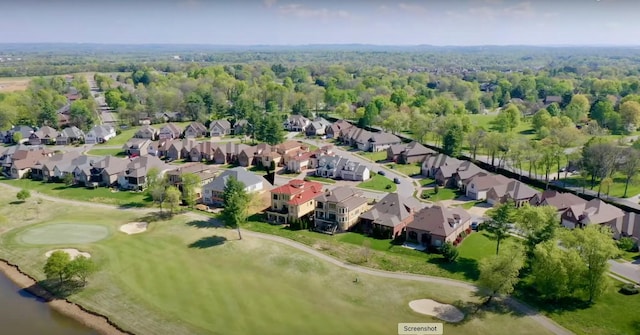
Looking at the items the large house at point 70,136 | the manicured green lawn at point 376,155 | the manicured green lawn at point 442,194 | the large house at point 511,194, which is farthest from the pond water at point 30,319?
the large house at point 70,136

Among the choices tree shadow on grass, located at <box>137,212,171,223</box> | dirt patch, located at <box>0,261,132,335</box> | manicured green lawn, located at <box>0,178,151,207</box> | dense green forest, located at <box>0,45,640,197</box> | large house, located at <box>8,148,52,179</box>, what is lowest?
dirt patch, located at <box>0,261,132,335</box>

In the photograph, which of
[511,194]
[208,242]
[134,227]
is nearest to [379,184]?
[511,194]

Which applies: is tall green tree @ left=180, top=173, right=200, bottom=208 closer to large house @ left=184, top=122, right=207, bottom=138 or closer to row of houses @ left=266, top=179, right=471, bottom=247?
row of houses @ left=266, top=179, right=471, bottom=247

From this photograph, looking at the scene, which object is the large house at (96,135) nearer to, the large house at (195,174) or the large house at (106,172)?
the large house at (106,172)

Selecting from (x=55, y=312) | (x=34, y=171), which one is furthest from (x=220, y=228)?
(x=34, y=171)

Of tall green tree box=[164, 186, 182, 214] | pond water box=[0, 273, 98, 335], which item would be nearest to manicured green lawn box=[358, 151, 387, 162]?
tall green tree box=[164, 186, 182, 214]

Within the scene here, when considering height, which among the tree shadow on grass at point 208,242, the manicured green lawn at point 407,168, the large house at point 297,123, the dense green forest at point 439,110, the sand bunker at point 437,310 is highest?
the dense green forest at point 439,110
